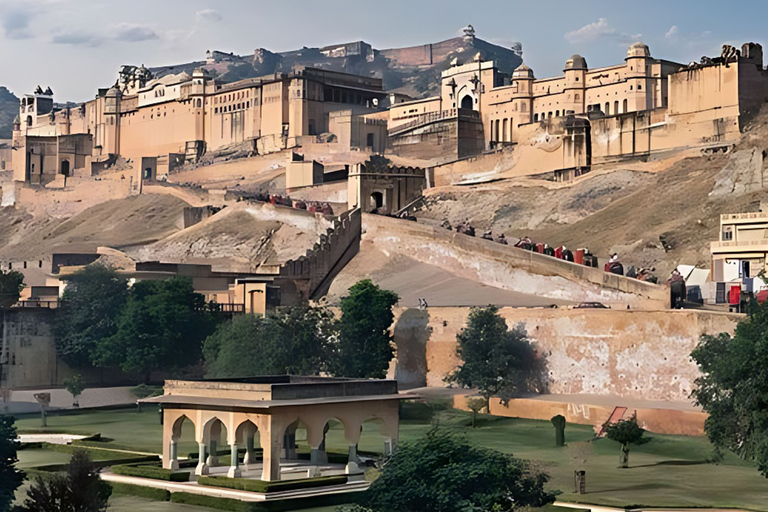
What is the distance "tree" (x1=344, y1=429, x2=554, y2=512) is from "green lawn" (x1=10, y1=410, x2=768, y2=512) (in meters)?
2.52

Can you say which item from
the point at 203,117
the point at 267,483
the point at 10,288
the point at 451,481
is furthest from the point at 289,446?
the point at 203,117

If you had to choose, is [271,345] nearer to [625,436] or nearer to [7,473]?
[625,436]

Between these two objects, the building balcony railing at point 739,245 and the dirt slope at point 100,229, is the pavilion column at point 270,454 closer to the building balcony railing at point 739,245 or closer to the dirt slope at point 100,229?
the building balcony railing at point 739,245

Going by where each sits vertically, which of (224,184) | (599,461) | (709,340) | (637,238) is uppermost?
(224,184)

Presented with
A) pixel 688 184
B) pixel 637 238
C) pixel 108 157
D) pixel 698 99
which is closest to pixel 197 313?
pixel 637 238

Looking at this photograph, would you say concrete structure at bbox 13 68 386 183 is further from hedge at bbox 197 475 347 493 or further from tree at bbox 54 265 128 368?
hedge at bbox 197 475 347 493

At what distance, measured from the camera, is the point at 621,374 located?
40469mm

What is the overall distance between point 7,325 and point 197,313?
6.95m

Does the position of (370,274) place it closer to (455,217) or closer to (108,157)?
(455,217)

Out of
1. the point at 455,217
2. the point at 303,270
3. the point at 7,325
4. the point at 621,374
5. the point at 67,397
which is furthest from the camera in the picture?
the point at 455,217

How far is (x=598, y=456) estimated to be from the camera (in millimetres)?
32656

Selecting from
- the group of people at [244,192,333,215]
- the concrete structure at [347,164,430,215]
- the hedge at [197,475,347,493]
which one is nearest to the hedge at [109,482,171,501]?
the hedge at [197,475,347,493]

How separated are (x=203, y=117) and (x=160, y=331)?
49.7m

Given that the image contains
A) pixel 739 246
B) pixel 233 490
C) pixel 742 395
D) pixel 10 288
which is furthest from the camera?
pixel 10 288
